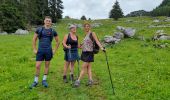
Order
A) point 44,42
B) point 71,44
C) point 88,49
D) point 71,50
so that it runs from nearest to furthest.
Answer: point 44,42
point 88,49
point 71,44
point 71,50

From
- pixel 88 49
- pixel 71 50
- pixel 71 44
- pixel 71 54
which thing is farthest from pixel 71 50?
pixel 88 49

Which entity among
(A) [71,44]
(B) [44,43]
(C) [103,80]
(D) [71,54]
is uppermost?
(B) [44,43]

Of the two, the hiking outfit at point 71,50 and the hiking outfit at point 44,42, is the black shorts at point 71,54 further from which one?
the hiking outfit at point 44,42

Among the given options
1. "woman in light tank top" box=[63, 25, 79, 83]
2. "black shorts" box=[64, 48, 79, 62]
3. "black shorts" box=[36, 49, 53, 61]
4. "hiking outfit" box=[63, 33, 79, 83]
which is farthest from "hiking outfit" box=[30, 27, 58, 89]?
"black shorts" box=[64, 48, 79, 62]

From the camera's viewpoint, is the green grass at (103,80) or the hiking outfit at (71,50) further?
the hiking outfit at (71,50)

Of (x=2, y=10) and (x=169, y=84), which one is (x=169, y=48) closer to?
(x=169, y=84)

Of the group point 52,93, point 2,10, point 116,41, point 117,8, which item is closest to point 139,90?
point 52,93

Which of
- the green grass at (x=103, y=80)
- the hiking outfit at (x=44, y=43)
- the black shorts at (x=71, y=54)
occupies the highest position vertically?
the hiking outfit at (x=44, y=43)

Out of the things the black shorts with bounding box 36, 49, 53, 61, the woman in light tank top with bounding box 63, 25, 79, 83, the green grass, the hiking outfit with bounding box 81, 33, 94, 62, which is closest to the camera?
the green grass

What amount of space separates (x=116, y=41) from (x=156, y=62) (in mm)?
14384

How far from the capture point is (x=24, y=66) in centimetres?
2378

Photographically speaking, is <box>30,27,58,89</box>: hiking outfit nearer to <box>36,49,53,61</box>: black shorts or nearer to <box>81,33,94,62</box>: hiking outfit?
<box>36,49,53,61</box>: black shorts

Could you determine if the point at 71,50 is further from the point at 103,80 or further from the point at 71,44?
the point at 103,80

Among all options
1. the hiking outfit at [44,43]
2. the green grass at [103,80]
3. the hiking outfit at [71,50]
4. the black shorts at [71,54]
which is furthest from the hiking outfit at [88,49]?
the hiking outfit at [44,43]
